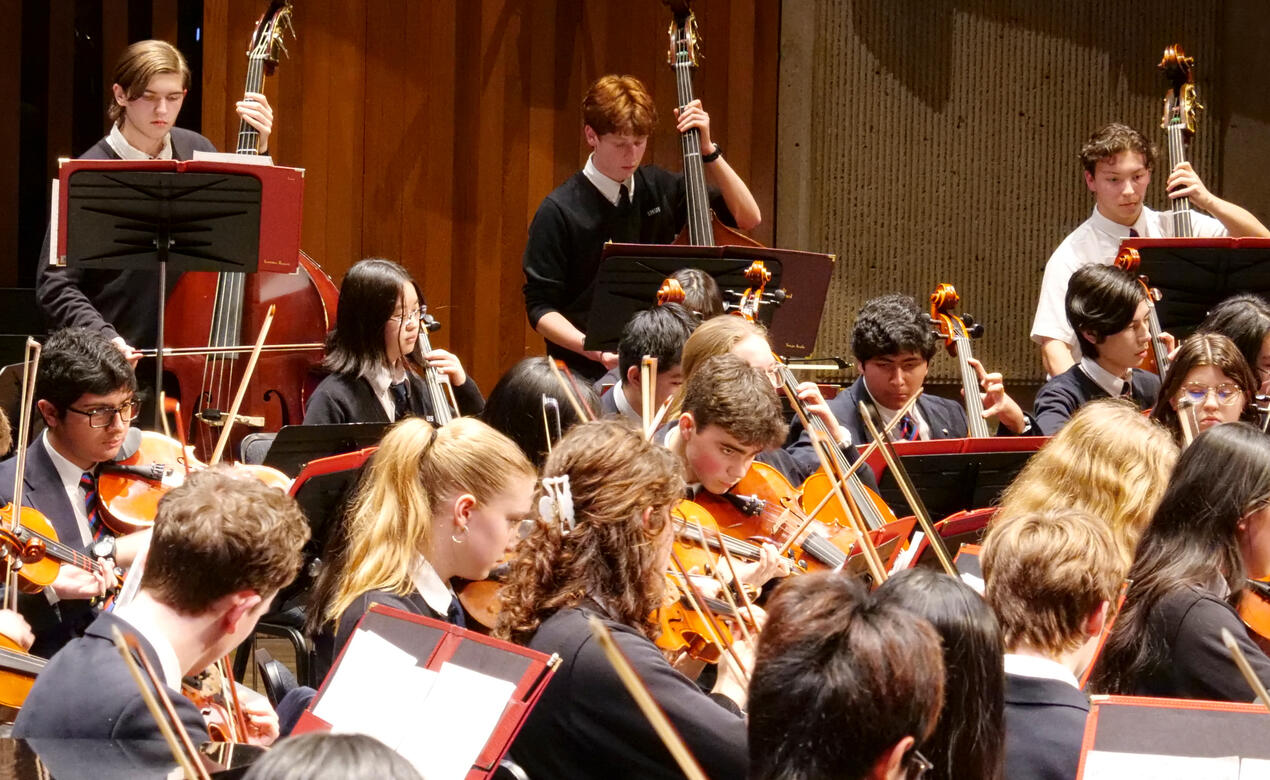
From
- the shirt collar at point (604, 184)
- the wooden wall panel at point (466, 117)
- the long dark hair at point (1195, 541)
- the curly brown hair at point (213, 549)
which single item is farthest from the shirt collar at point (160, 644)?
the wooden wall panel at point (466, 117)

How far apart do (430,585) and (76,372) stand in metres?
1.12

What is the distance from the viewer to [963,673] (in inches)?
61.6

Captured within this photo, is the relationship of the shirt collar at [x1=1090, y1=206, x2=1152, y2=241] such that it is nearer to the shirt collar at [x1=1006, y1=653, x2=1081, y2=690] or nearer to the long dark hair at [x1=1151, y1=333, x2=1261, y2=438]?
the long dark hair at [x1=1151, y1=333, x2=1261, y2=438]

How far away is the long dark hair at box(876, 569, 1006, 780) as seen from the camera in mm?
1532

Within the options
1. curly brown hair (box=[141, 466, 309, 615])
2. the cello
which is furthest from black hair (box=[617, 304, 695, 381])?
curly brown hair (box=[141, 466, 309, 615])

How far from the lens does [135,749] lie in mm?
1709

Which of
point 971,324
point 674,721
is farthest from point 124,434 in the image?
point 971,324

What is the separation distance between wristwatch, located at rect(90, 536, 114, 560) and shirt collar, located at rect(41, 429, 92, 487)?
21 centimetres

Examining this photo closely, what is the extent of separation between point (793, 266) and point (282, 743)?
321cm

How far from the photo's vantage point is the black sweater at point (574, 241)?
4.68 m

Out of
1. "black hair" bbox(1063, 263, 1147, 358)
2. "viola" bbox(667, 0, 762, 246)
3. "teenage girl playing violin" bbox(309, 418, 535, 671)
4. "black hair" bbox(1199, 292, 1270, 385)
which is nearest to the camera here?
"teenage girl playing violin" bbox(309, 418, 535, 671)

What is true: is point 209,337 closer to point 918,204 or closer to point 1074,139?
point 918,204

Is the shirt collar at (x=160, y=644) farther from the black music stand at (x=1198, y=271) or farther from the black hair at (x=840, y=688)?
the black music stand at (x=1198, y=271)

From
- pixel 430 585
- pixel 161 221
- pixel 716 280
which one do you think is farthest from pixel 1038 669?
pixel 161 221
